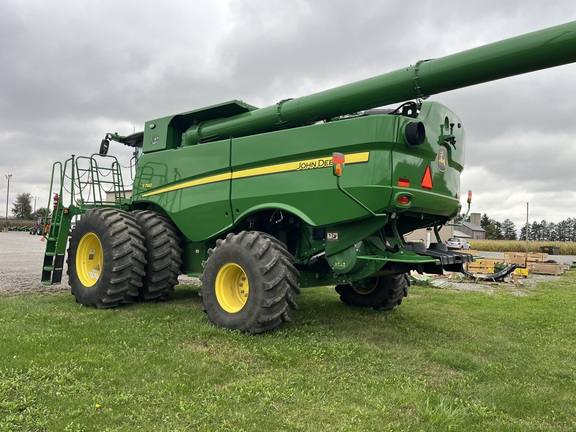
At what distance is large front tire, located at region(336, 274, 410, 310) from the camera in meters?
7.43

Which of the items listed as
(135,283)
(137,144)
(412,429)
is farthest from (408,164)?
(137,144)

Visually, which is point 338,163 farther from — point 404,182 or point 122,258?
point 122,258

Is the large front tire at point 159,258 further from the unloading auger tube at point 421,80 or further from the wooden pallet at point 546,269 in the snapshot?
the wooden pallet at point 546,269

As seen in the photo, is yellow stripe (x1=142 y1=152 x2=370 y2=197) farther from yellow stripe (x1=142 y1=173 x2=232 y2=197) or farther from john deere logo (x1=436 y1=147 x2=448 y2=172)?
john deere logo (x1=436 y1=147 x2=448 y2=172)

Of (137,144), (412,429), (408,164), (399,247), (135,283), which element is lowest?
(412,429)

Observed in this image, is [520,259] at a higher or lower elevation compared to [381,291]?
higher

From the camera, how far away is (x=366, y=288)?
768 centimetres

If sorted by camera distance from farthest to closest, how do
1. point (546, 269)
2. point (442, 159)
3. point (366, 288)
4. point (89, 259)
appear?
point (546, 269) < point (89, 259) < point (366, 288) < point (442, 159)

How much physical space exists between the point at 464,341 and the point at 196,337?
134 inches

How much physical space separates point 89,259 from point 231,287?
327cm

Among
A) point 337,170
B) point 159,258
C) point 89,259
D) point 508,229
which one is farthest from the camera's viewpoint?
point 508,229

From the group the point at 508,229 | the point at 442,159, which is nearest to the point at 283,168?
the point at 442,159

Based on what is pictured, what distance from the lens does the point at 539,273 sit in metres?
17.6

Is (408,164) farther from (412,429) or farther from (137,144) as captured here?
(137,144)
